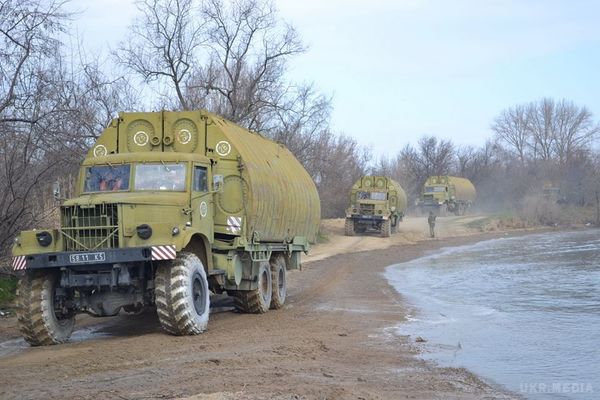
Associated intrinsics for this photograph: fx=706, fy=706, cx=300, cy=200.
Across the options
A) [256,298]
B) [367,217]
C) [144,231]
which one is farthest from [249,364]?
[367,217]

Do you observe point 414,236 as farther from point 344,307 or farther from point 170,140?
point 170,140

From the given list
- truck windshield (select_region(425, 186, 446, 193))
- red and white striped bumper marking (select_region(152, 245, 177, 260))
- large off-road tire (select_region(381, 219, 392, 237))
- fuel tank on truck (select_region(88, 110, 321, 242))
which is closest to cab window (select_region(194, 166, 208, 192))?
fuel tank on truck (select_region(88, 110, 321, 242))

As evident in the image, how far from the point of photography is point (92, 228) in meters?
10.2

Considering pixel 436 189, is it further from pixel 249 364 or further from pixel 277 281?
pixel 249 364

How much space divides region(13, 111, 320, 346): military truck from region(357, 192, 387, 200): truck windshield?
1041 inches

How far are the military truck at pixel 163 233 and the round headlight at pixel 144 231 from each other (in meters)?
0.01

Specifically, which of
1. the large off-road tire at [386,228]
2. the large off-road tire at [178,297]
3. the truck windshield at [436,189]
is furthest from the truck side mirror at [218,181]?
the truck windshield at [436,189]

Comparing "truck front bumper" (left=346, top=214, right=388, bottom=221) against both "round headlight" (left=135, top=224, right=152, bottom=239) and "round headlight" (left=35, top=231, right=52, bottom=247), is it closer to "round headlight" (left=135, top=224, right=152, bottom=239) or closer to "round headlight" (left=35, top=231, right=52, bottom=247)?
"round headlight" (left=135, top=224, right=152, bottom=239)

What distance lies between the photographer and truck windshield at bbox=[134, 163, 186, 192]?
11.3 meters

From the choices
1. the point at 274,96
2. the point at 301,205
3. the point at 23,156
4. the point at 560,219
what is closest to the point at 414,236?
the point at 274,96

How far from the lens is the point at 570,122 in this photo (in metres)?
89.5

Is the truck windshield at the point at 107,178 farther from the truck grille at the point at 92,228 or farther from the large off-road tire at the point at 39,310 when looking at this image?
the large off-road tire at the point at 39,310

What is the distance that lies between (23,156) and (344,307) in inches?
306

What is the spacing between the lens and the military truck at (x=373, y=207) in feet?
133
